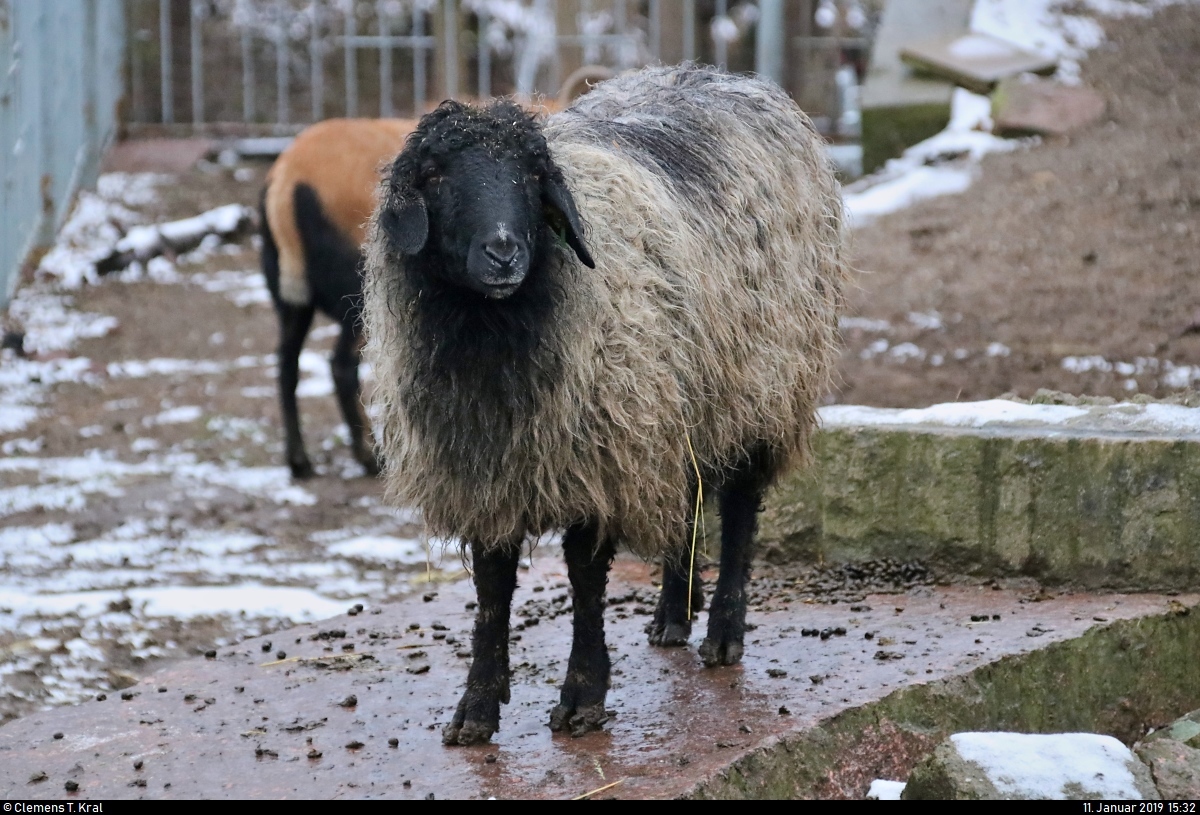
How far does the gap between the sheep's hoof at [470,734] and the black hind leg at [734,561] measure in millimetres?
881

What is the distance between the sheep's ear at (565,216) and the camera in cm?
374

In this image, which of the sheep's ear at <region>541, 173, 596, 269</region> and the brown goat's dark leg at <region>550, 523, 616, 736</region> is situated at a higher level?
the sheep's ear at <region>541, 173, 596, 269</region>

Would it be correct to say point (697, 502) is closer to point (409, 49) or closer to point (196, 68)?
point (196, 68)

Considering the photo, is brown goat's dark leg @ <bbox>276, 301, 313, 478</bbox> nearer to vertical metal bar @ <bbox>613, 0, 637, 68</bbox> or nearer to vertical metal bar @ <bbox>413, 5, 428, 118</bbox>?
vertical metal bar @ <bbox>413, 5, 428, 118</bbox>

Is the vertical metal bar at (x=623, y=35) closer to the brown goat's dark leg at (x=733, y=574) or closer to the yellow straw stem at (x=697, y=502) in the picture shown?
the brown goat's dark leg at (x=733, y=574)

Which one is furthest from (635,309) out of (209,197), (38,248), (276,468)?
(209,197)

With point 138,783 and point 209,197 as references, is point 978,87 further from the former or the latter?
point 138,783

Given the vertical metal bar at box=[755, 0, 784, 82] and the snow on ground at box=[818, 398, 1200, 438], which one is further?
the vertical metal bar at box=[755, 0, 784, 82]

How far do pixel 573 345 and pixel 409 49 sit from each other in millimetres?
11846

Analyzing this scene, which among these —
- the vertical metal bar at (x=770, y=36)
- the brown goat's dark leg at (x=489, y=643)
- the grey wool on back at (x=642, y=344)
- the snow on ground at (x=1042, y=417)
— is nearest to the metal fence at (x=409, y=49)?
the vertical metal bar at (x=770, y=36)

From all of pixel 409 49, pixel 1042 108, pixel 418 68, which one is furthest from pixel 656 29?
pixel 1042 108

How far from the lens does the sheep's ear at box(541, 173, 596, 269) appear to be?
12.3 feet

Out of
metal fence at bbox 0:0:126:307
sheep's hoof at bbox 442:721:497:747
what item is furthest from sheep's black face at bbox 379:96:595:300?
metal fence at bbox 0:0:126:307

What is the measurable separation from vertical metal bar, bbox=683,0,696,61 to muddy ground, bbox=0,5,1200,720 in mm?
3983
